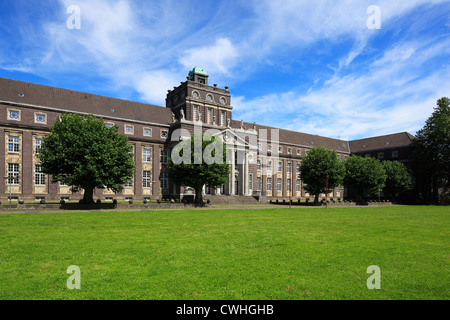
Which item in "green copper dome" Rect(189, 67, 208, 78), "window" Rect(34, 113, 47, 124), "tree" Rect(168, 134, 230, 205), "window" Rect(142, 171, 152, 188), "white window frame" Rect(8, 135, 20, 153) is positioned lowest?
"window" Rect(142, 171, 152, 188)

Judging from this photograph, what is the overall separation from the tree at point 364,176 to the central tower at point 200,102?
2916 centimetres

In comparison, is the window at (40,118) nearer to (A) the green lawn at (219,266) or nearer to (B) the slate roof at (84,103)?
(B) the slate roof at (84,103)

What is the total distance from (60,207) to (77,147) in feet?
22.8

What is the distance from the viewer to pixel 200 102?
5731cm

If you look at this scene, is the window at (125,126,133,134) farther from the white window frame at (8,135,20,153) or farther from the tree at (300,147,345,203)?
the tree at (300,147,345,203)

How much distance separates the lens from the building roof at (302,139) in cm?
7362

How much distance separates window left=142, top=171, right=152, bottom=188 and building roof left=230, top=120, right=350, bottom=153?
2276 centimetres

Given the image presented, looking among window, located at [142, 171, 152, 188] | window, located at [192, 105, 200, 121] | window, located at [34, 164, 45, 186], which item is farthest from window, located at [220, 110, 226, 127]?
window, located at [34, 164, 45, 186]

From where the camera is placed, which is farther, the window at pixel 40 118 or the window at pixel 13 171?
the window at pixel 40 118

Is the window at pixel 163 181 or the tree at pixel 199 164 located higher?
the tree at pixel 199 164

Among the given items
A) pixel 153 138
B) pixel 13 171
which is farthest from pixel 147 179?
pixel 13 171

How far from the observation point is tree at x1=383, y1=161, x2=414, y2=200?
215 feet

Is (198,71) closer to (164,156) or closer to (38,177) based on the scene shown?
(164,156)

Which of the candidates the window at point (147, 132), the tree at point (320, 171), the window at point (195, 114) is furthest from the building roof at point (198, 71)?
the tree at point (320, 171)
